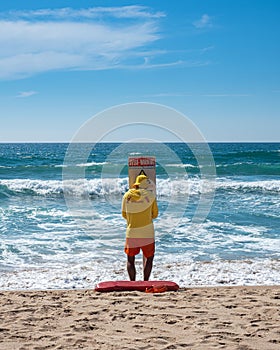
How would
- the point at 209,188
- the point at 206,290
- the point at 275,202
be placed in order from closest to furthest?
the point at 206,290 → the point at 275,202 → the point at 209,188

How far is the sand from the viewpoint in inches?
150

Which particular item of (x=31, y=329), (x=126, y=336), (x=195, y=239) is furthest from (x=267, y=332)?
(x=195, y=239)

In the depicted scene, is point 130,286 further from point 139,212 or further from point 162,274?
point 162,274

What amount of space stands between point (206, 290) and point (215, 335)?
1.60m

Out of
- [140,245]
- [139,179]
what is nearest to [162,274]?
[140,245]

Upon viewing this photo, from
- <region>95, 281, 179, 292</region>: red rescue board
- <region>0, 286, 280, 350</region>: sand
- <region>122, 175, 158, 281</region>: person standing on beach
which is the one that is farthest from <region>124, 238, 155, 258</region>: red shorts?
<region>0, 286, 280, 350</region>: sand

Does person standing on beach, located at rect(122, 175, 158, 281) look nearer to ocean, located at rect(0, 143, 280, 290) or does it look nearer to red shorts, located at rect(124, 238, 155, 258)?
red shorts, located at rect(124, 238, 155, 258)

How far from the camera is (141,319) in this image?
4.37m

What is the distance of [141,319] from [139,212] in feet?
5.52

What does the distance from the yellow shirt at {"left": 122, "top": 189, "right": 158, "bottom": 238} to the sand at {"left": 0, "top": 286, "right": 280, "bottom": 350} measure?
0.85 metres

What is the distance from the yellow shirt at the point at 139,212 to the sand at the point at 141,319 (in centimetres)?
85

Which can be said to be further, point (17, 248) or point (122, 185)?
point (122, 185)

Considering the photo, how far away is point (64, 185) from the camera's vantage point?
68.1ft

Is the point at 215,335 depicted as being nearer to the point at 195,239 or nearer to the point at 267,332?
the point at 267,332
